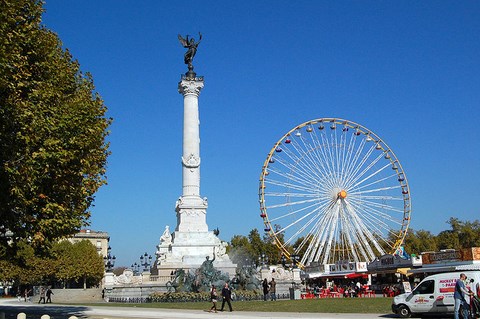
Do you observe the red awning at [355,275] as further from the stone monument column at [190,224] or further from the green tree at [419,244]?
the green tree at [419,244]

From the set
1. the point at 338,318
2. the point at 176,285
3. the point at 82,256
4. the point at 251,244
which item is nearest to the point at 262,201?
the point at 176,285

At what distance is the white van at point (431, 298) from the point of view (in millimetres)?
19766

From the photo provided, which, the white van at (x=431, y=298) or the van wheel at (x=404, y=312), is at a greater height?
the white van at (x=431, y=298)

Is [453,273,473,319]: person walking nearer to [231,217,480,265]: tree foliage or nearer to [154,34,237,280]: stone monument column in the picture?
[154,34,237,280]: stone monument column

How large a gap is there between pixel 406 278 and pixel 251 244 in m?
63.0

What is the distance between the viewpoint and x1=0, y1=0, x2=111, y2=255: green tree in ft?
61.9

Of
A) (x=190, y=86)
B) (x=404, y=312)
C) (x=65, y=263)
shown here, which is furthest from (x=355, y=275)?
(x=65, y=263)

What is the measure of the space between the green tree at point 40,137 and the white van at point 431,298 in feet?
46.0

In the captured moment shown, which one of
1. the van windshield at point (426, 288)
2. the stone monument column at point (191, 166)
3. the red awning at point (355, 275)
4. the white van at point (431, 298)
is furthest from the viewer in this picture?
the red awning at point (355, 275)

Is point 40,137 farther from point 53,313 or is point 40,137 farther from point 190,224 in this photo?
point 190,224

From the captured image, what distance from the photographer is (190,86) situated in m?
55.8

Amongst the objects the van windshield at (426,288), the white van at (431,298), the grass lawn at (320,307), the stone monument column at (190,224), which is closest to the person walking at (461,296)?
the white van at (431,298)

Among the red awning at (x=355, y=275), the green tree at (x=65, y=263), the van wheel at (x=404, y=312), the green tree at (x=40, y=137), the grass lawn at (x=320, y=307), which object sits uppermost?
the green tree at (x=40, y=137)

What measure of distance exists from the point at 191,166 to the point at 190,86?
860 centimetres
